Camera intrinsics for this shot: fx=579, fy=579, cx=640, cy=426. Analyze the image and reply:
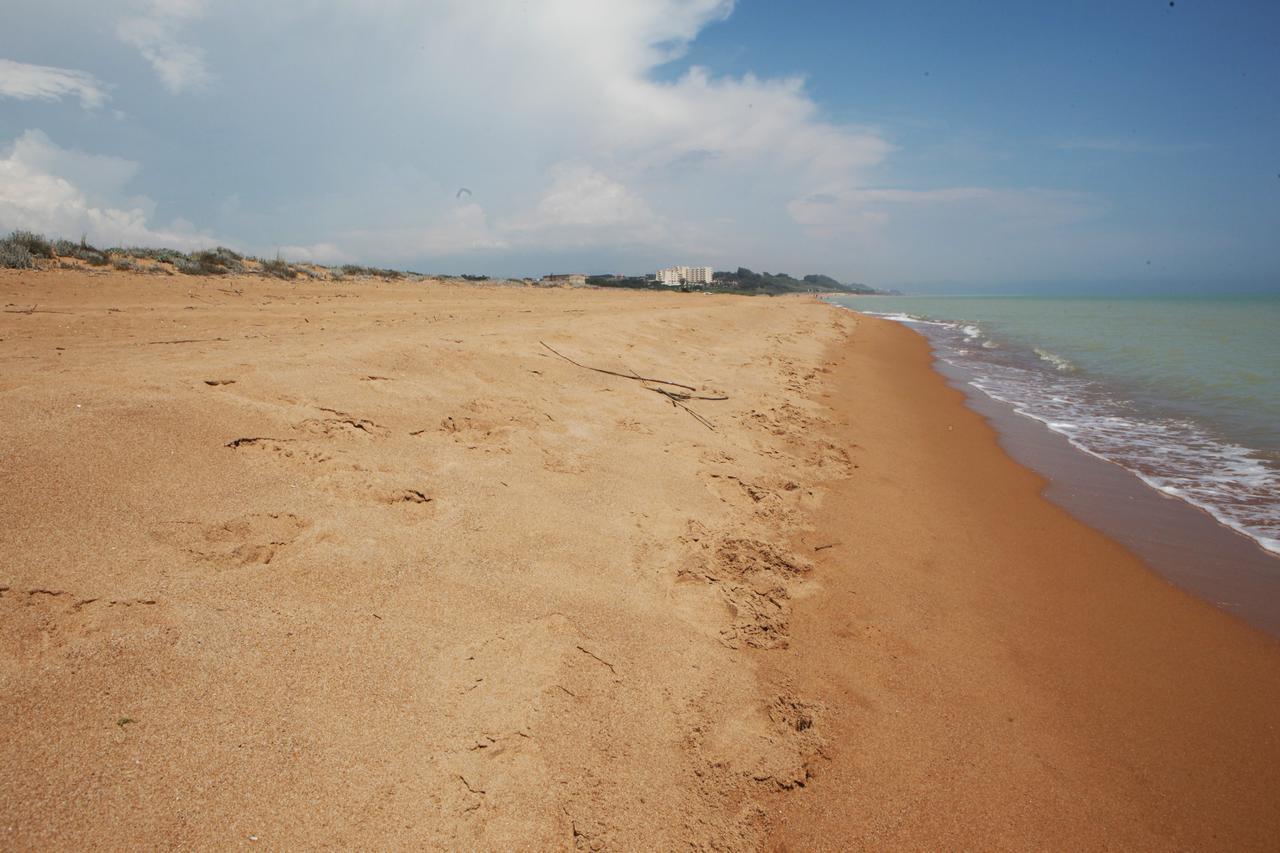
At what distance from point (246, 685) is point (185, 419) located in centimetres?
203

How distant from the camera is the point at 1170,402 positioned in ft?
33.1

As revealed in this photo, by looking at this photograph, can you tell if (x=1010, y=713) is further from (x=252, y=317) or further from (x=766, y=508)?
(x=252, y=317)

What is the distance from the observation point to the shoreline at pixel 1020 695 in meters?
2.22

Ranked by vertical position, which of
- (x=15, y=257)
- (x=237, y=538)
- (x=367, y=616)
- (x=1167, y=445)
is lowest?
(x=1167, y=445)

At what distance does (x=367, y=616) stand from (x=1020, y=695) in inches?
122

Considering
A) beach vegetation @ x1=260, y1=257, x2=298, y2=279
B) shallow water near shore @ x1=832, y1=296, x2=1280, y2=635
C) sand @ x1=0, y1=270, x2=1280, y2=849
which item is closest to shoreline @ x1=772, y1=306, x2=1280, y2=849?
sand @ x1=0, y1=270, x2=1280, y2=849

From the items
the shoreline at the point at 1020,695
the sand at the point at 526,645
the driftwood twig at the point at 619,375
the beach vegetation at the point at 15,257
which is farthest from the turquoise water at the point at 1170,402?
the beach vegetation at the point at 15,257

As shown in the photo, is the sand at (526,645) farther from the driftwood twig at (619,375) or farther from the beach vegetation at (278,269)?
the beach vegetation at (278,269)

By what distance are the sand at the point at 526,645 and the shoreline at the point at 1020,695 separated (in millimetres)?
17

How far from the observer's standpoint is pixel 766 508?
4.52m

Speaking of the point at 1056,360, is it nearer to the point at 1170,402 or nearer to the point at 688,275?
the point at 1170,402

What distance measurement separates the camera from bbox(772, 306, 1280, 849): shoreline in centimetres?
222

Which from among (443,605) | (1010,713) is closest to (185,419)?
(443,605)

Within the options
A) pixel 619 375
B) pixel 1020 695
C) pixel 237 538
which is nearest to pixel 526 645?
pixel 237 538
